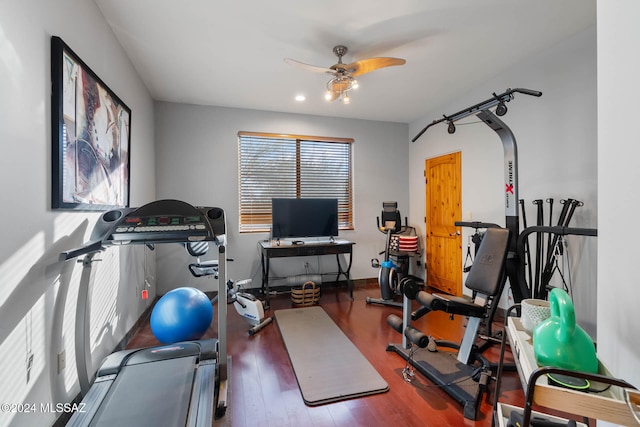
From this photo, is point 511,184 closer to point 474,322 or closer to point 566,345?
point 474,322

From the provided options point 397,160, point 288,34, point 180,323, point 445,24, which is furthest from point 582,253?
point 180,323

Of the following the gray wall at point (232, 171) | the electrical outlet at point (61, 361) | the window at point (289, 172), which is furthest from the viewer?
the window at point (289, 172)

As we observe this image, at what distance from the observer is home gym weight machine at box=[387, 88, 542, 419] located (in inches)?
75.7

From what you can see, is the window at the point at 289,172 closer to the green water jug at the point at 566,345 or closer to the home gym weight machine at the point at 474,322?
the home gym weight machine at the point at 474,322

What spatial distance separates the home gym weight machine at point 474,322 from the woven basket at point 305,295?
1.45m

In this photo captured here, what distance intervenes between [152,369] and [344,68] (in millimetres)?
2871

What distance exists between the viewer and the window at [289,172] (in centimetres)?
427

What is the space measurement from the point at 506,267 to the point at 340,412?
1.72 m

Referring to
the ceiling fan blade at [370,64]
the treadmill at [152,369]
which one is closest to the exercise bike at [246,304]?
the treadmill at [152,369]

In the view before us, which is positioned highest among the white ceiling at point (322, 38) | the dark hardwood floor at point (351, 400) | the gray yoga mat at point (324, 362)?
the white ceiling at point (322, 38)

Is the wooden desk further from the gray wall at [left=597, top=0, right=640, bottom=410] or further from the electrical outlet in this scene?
the gray wall at [left=597, top=0, right=640, bottom=410]

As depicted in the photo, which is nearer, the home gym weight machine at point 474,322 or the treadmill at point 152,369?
the treadmill at point 152,369

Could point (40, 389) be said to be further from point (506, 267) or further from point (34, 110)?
point (506, 267)

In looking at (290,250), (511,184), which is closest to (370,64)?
(511,184)
